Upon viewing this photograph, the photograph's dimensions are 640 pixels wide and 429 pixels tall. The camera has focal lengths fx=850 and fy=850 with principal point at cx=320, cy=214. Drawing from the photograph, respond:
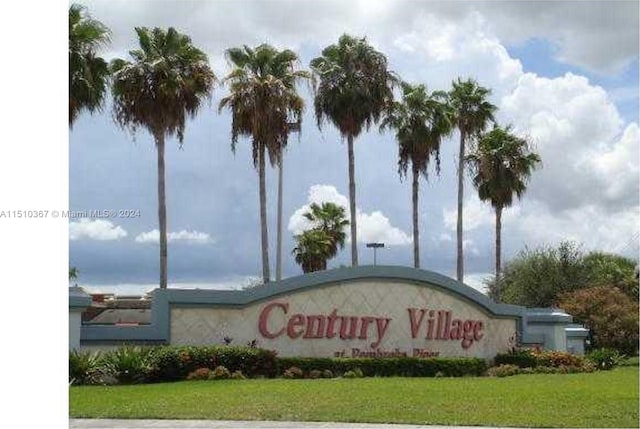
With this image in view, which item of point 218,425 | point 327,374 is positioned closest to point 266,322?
point 327,374

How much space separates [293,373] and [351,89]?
17084 mm

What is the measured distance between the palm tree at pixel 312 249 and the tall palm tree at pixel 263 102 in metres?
18.9

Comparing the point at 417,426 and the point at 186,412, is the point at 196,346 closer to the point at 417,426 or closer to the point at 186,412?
the point at 186,412

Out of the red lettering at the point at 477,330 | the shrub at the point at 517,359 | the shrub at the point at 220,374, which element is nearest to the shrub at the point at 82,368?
the shrub at the point at 220,374

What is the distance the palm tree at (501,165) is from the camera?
47219 mm

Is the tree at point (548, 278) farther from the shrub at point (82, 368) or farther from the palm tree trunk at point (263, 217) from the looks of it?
the shrub at point (82, 368)

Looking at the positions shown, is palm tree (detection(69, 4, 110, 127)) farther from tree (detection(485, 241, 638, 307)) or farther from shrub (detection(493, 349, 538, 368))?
tree (detection(485, 241, 638, 307))

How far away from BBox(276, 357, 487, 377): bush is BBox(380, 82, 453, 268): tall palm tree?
45.5 ft

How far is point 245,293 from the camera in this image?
81.2ft

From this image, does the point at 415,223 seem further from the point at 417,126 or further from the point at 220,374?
the point at 220,374

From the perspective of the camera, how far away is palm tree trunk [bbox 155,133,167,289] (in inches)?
1161

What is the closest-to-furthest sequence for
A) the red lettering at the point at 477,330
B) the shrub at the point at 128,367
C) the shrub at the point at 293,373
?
the shrub at the point at 128,367 → the shrub at the point at 293,373 → the red lettering at the point at 477,330
